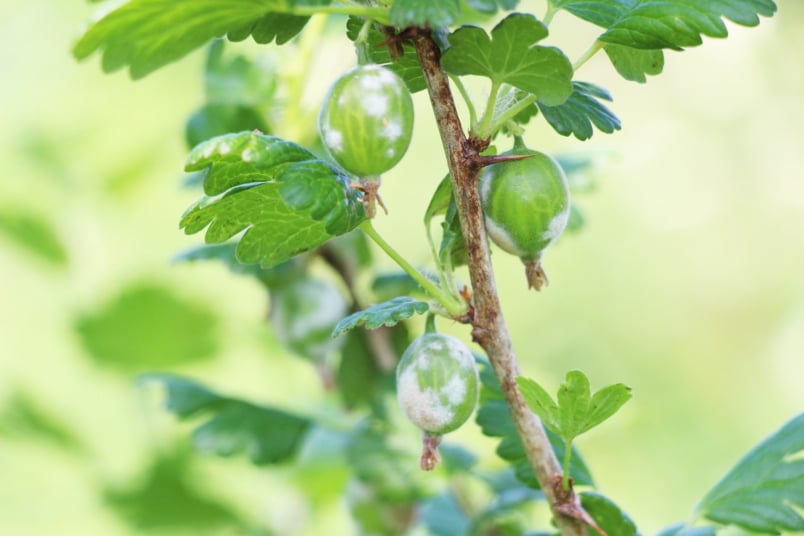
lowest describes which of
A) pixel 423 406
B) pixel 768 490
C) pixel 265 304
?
pixel 768 490

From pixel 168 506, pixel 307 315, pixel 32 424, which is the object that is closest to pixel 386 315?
pixel 307 315

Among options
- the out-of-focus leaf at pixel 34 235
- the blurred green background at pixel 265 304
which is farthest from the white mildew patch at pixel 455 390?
the out-of-focus leaf at pixel 34 235

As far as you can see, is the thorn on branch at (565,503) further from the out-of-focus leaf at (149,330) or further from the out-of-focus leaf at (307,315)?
the out-of-focus leaf at (149,330)

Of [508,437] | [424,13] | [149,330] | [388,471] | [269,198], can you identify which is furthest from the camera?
[149,330]

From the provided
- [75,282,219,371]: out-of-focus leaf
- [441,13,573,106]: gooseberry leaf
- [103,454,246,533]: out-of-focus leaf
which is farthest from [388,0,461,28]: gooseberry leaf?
[75,282,219,371]: out-of-focus leaf

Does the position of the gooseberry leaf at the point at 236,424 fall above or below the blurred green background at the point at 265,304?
below

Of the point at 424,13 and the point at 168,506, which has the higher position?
the point at 168,506

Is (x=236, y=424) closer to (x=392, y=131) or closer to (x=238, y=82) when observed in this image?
(x=238, y=82)
